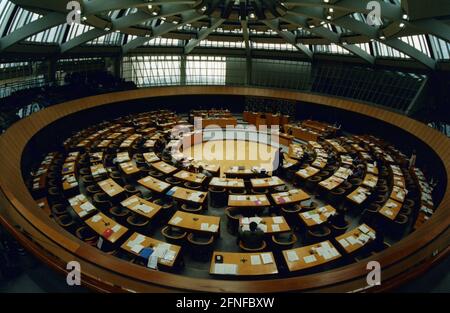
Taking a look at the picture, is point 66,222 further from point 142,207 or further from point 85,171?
point 85,171

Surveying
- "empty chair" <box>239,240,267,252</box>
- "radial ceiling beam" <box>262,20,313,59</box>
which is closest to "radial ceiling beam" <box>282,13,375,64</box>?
"radial ceiling beam" <box>262,20,313,59</box>

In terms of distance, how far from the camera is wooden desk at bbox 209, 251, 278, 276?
6781 mm

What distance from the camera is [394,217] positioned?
30.7 ft

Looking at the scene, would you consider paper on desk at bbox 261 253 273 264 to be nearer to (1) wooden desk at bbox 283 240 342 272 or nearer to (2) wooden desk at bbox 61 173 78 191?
(1) wooden desk at bbox 283 240 342 272

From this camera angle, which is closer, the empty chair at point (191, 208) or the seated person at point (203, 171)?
the empty chair at point (191, 208)

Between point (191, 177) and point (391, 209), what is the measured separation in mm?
7791

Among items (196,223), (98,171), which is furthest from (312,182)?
(98,171)

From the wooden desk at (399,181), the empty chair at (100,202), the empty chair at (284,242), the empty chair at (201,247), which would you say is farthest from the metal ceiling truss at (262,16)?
the empty chair at (201,247)

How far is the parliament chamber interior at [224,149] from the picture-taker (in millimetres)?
5125

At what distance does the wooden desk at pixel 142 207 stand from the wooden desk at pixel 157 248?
1.32 meters

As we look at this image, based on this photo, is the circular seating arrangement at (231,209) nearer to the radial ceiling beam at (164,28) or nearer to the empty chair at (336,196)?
the empty chair at (336,196)

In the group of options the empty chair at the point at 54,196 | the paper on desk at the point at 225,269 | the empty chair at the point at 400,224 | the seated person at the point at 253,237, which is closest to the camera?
the paper on desk at the point at 225,269

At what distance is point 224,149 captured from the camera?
59.6ft
